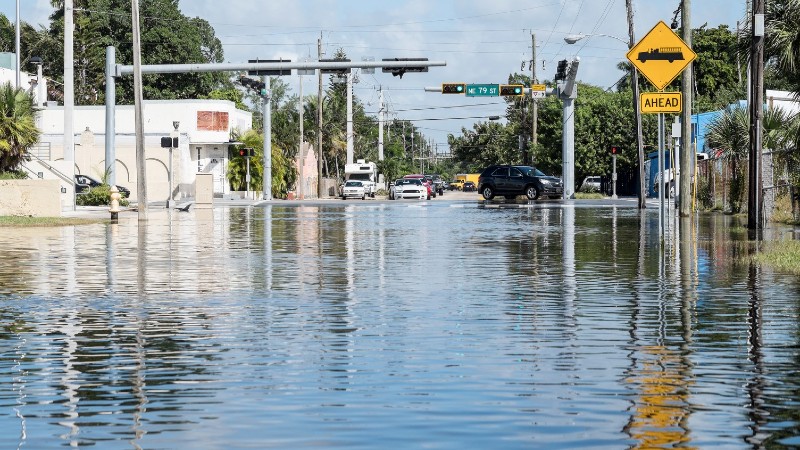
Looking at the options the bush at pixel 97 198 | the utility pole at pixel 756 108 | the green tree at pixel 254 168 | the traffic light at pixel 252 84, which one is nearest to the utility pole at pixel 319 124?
the green tree at pixel 254 168

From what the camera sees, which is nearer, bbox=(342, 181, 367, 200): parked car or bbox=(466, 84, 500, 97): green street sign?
bbox=(466, 84, 500, 97): green street sign

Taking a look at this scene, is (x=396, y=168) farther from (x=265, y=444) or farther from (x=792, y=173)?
(x=265, y=444)

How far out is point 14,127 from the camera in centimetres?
4503

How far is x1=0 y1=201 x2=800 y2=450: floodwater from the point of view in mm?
8203

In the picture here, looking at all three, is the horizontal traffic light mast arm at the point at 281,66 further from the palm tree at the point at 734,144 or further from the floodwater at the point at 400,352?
the floodwater at the point at 400,352

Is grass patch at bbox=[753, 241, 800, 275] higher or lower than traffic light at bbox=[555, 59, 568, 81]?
lower

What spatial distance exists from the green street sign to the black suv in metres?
10.2

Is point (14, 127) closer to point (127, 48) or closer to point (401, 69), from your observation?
point (401, 69)

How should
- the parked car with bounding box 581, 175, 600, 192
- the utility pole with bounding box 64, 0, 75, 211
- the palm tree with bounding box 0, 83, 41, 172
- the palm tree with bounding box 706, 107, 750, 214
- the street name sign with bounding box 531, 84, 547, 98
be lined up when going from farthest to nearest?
the parked car with bounding box 581, 175, 600, 192
the street name sign with bounding box 531, 84, 547, 98
the utility pole with bounding box 64, 0, 75, 211
the palm tree with bounding box 0, 83, 41, 172
the palm tree with bounding box 706, 107, 750, 214

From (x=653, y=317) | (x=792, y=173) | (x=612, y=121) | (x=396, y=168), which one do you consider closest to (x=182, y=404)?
(x=653, y=317)

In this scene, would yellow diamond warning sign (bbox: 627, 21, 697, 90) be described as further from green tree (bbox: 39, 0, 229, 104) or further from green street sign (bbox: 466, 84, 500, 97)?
green tree (bbox: 39, 0, 229, 104)

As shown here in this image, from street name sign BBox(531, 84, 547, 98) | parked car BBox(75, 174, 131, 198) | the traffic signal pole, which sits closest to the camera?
parked car BBox(75, 174, 131, 198)

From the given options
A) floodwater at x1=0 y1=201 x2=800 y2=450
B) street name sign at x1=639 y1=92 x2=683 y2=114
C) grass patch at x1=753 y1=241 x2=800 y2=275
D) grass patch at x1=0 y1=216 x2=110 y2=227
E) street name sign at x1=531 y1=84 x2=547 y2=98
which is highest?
street name sign at x1=531 y1=84 x2=547 y2=98


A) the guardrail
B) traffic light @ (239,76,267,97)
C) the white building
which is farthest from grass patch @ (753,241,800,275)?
the white building
